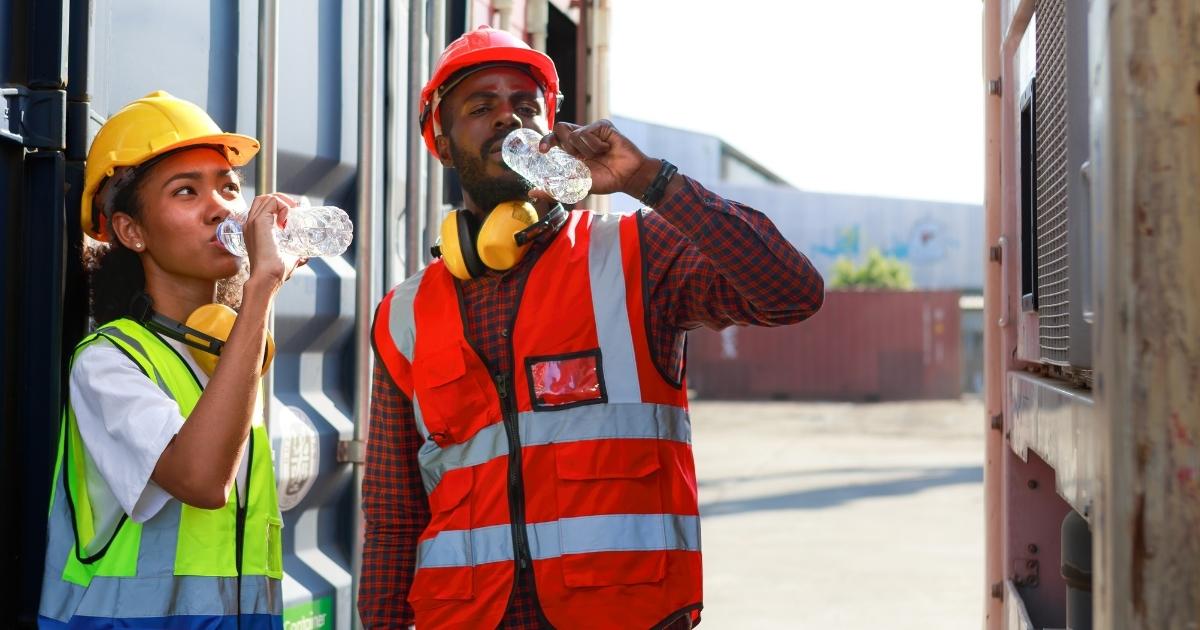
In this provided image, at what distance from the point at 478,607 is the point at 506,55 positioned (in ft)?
3.71

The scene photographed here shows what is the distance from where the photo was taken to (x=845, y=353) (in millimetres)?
32625

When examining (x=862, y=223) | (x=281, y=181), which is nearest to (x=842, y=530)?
(x=281, y=181)

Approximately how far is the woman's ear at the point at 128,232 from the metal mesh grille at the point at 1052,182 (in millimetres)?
1555

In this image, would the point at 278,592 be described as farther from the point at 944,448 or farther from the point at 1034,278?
the point at 944,448

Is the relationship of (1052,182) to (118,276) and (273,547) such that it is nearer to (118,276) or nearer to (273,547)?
(273,547)

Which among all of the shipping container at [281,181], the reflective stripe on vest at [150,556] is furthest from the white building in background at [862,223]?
the reflective stripe on vest at [150,556]

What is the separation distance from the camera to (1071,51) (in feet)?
4.87

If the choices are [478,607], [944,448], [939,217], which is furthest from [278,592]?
[939,217]

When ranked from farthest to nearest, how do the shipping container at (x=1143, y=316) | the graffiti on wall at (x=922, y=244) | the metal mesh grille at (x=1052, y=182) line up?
the graffiti on wall at (x=922, y=244)
the metal mesh grille at (x=1052, y=182)
the shipping container at (x=1143, y=316)

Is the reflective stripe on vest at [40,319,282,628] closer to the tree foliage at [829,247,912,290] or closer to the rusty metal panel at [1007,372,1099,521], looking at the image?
the rusty metal panel at [1007,372,1099,521]

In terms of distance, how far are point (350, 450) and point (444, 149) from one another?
84 cm

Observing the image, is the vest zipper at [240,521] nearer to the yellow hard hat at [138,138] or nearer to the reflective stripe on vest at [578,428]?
the reflective stripe on vest at [578,428]

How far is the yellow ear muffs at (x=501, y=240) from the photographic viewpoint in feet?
7.69

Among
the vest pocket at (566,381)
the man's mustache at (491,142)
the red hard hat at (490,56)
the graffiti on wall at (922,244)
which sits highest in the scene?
the graffiti on wall at (922,244)
